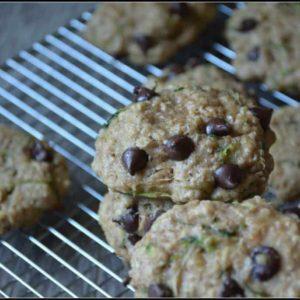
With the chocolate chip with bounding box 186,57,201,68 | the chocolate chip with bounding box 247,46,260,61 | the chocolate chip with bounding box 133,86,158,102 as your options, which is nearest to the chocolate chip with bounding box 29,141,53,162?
the chocolate chip with bounding box 133,86,158,102

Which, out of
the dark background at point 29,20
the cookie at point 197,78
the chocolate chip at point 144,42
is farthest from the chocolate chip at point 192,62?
the dark background at point 29,20

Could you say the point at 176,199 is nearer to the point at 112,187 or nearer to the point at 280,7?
the point at 112,187

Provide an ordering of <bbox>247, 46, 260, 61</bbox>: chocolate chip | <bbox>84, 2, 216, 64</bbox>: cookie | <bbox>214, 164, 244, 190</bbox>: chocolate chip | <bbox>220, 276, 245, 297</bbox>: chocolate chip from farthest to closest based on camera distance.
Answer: <bbox>84, 2, 216, 64</bbox>: cookie < <bbox>247, 46, 260, 61</bbox>: chocolate chip < <bbox>214, 164, 244, 190</bbox>: chocolate chip < <bbox>220, 276, 245, 297</bbox>: chocolate chip

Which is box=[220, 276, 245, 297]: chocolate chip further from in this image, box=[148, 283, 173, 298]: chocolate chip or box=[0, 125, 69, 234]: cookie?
box=[0, 125, 69, 234]: cookie


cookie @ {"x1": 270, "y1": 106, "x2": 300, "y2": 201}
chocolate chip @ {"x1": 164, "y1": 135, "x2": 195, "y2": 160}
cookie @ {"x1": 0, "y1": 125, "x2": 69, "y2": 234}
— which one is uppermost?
cookie @ {"x1": 270, "y1": 106, "x2": 300, "y2": 201}

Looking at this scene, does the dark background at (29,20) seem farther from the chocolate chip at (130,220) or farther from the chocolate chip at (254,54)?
the chocolate chip at (130,220)

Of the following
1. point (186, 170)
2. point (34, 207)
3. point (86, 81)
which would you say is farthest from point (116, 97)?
point (186, 170)

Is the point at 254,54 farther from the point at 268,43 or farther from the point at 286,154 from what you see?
the point at 286,154
